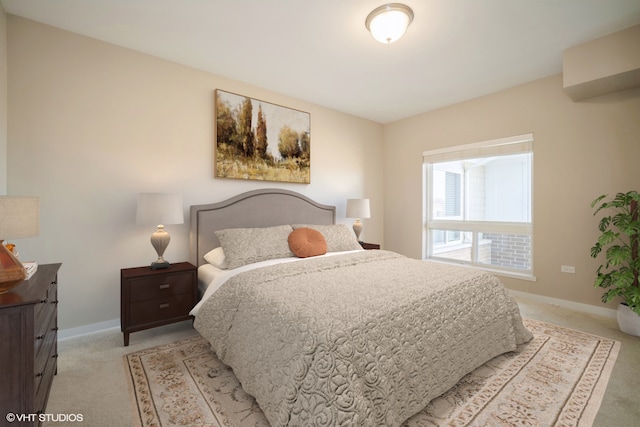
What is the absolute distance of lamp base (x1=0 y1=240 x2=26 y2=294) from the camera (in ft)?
4.05

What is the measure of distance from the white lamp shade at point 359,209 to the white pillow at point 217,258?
196cm

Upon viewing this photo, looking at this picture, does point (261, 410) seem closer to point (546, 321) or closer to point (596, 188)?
point (546, 321)

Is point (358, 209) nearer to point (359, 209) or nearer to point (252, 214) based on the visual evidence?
point (359, 209)

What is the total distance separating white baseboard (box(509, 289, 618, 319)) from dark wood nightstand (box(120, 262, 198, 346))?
379cm

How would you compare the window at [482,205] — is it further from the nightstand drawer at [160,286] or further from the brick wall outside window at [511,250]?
the nightstand drawer at [160,286]

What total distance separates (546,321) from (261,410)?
2.84 m

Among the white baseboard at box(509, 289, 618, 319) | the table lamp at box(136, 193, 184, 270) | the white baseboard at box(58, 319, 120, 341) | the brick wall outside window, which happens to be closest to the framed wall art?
the table lamp at box(136, 193, 184, 270)

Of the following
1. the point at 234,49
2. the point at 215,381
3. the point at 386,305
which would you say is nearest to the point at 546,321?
the point at 386,305

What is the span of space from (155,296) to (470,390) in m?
2.42

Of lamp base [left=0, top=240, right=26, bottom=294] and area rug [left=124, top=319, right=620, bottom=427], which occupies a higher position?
lamp base [left=0, top=240, right=26, bottom=294]

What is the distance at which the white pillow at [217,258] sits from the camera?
266 centimetres

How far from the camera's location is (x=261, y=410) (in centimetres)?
158

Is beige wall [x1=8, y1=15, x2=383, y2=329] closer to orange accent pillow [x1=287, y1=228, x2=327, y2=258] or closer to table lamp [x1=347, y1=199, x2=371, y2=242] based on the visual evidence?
orange accent pillow [x1=287, y1=228, x2=327, y2=258]

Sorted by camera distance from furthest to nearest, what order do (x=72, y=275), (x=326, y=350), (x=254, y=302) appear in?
(x=72, y=275) → (x=254, y=302) → (x=326, y=350)
